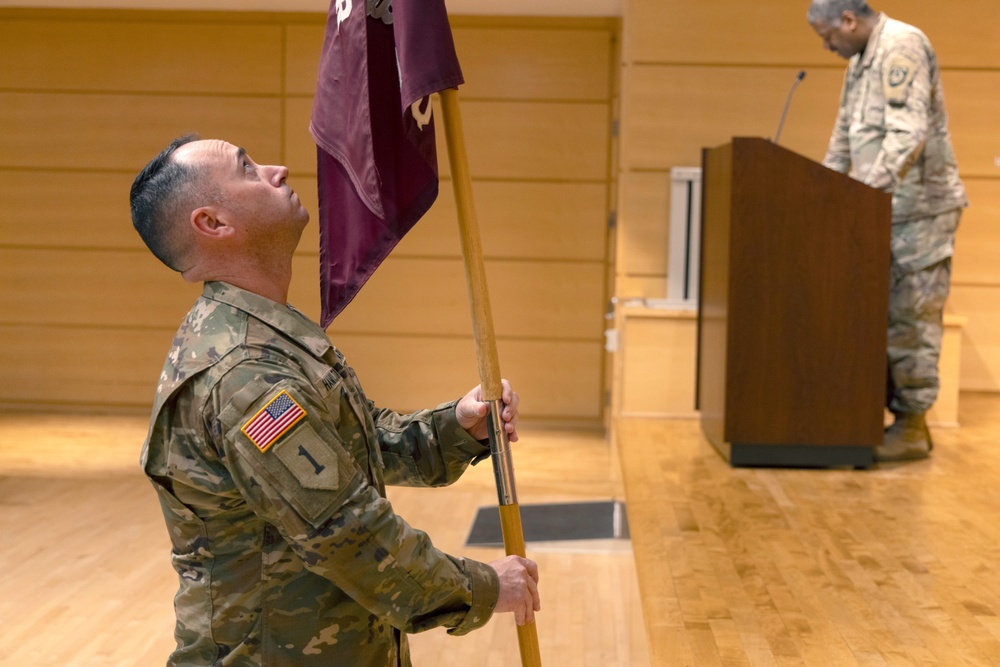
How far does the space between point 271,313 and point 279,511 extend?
24 centimetres

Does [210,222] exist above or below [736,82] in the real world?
below

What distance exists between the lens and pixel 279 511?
1075 millimetres

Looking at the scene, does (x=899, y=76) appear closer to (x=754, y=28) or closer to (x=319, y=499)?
(x=754, y=28)

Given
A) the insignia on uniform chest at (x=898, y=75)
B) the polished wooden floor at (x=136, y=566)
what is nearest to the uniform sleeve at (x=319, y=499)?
the polished wooden floor at (x=136, y=566)

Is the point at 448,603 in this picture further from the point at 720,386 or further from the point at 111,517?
the point at 111,517

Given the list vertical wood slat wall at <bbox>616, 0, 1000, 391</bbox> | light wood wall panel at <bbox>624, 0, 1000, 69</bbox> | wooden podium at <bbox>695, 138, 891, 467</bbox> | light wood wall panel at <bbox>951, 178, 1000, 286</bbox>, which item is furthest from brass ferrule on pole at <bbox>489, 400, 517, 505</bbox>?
light wood wall panel at <bbox>951, 178, 1000, 286</bbox>

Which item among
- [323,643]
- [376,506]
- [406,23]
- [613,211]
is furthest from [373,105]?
[613,211]

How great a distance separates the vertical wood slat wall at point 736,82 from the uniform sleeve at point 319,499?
13.1ft

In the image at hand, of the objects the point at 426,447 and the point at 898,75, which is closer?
the point at 426,447

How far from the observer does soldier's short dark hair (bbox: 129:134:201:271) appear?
120cm

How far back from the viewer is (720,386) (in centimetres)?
335

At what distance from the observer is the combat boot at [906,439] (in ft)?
11.4

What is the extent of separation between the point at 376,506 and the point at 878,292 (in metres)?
2.47

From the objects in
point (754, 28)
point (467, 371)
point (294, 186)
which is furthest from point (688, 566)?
point (294, 186)
